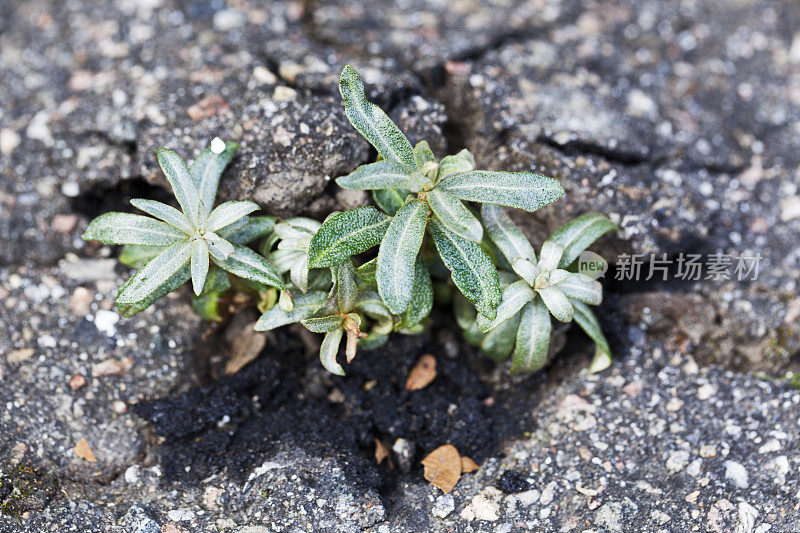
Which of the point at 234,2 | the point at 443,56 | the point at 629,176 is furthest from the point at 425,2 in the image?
the point at 629,176

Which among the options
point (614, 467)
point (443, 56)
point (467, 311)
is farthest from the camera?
point (443, 56)

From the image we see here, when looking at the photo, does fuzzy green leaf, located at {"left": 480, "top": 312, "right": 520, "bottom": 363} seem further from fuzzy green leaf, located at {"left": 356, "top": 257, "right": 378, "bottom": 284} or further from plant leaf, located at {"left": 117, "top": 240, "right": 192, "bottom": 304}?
plant leaf, located at {"left": 117, "top": 240, "right": 192, "bottom": 304}

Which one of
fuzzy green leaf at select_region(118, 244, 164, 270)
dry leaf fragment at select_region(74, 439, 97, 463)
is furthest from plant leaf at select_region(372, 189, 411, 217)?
dry leaf fragment at select_region(74, 439, 97, 463)

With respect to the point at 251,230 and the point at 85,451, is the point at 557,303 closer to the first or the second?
the point at 251,230

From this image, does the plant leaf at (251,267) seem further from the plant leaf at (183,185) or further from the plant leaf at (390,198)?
the plant leaf at (390,198)

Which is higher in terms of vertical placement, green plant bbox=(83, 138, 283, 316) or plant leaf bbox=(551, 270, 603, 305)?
green plant bbox=(83, 138, 283, 316)

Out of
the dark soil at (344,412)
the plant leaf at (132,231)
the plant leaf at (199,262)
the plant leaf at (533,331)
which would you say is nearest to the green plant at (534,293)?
the plant leaf at (533,331)

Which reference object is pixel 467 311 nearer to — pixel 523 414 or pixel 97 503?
pixel 523 414
